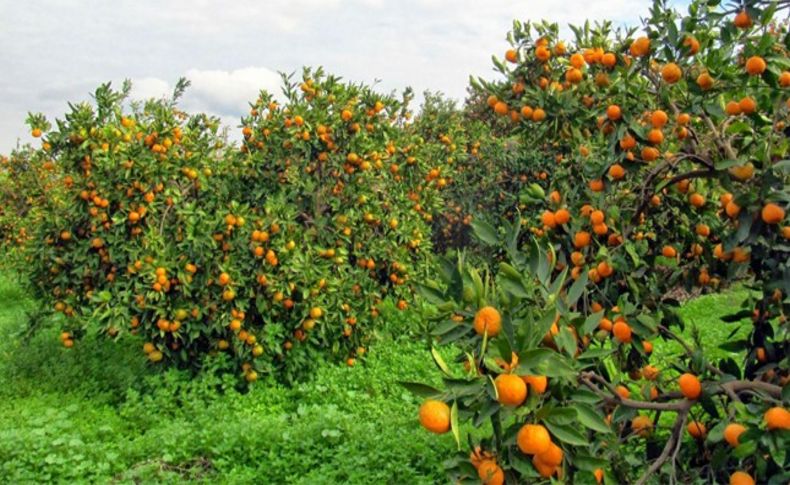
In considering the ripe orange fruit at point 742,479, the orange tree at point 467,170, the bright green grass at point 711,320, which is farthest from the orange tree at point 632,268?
the orange tree at point 467,170

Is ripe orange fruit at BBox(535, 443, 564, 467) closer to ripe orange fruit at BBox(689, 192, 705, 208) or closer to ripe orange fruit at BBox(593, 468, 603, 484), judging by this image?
ripe orange fruit at BBox(593, 468, 603, 484)

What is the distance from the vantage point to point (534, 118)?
124 inches

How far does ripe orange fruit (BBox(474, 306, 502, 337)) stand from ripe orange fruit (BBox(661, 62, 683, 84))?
4.75ft

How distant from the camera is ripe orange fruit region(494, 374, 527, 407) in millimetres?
1656

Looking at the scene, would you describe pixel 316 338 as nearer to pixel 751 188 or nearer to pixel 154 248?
pixel 154 248

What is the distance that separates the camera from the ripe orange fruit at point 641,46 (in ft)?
9.13

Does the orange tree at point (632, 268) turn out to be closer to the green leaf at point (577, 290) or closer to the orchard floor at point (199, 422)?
the green leaf at point (577, 290)

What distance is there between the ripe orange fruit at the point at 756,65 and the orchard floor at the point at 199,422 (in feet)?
7.79

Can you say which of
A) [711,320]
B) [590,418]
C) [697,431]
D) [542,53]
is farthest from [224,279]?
[711,320]

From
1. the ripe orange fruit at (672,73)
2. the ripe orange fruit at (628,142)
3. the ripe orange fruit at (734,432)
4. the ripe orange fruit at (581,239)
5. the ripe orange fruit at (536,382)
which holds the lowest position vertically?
the ripe orange fruit at (734,432)

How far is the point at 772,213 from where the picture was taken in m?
2.32

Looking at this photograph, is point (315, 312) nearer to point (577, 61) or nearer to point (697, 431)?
point (577, 61)

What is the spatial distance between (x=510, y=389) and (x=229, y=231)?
13.9 feet

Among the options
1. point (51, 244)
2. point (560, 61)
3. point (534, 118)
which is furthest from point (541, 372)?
point (51, 244)
